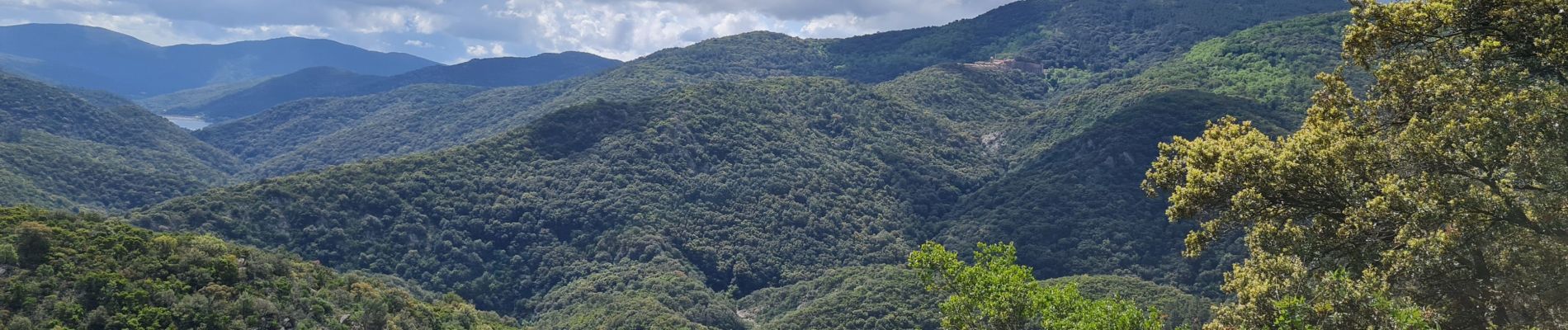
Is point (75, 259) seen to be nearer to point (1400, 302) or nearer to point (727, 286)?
point (1400, 302)

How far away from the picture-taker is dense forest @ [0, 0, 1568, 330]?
538 inches

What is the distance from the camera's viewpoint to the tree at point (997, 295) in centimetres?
1909

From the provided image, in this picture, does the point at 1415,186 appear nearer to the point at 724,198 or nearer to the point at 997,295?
the point at 997,295

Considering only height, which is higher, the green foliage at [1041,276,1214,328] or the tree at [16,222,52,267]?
the tree at [16,222,52,267]

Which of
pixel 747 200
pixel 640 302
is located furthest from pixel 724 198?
pixel 640 302

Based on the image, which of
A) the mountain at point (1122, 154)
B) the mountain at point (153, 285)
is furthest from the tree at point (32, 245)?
the mountain at point (1122, 154)

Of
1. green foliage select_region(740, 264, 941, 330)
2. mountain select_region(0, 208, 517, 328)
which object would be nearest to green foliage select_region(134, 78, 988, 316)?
green foliage select_region(740, 264, 941, 330)

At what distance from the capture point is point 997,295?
19875 mm

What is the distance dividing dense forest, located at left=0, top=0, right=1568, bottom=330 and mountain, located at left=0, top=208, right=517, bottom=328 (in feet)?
0.64

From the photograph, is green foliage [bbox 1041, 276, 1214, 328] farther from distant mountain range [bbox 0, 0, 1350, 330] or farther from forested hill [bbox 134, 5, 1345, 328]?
forested hill [bbox 134, 5, 1345, 328]

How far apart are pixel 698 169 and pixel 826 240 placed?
31.7 metres

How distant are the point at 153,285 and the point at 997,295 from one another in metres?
46.8

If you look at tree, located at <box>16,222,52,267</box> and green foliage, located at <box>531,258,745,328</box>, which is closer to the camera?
tree, located at <box>16,222,52,267</box>

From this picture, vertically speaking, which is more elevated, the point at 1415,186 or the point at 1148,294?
the point at 1415,186
